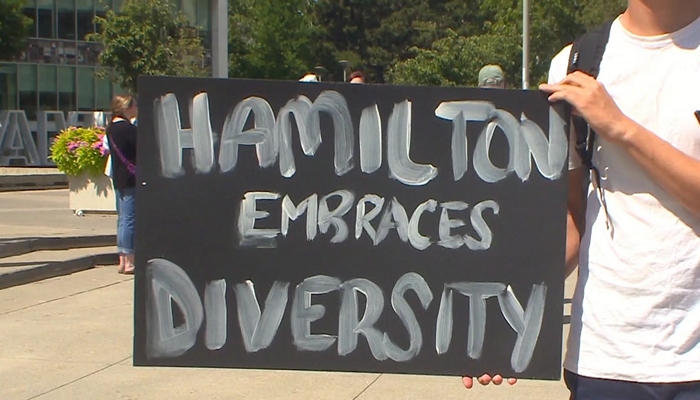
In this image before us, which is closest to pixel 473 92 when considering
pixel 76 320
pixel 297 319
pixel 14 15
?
pixel 297 319

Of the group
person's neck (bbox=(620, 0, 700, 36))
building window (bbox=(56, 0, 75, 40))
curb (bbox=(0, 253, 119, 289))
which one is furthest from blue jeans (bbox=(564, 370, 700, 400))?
building window (bbox=(56, 0, 75, 40))

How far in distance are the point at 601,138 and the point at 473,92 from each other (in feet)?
1.18

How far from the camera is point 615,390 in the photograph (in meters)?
2.37

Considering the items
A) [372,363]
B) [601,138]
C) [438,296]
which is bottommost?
[372,363]

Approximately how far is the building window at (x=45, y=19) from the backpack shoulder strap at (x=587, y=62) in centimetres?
4018

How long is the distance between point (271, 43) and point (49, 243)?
52931 millimetres

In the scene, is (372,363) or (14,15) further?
(14,15)

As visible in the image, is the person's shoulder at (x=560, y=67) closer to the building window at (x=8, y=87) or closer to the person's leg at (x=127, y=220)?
the person's leg at (x=127, y=220)

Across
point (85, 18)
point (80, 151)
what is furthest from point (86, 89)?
point (80, 151)

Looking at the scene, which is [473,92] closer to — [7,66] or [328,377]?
[328,377]

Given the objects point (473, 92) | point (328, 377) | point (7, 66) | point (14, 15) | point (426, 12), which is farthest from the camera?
point (426, 12)

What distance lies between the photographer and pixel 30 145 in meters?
35.8

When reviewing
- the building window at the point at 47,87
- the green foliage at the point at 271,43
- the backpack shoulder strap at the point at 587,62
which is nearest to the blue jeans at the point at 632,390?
the backpack shoulder strap at the point at 587,62

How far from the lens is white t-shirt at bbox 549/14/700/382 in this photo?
2301mm
